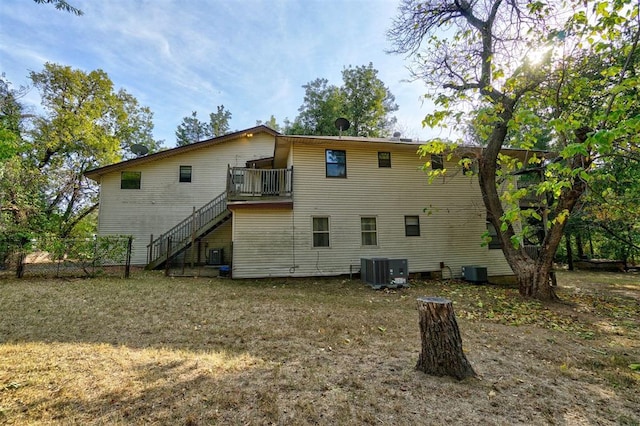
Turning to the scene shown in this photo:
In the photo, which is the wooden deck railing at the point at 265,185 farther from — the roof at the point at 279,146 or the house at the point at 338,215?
the roof at the point at 279,146

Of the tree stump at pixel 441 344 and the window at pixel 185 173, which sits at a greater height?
the window at pixel 185 173

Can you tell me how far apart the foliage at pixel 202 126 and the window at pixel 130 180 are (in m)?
23.0

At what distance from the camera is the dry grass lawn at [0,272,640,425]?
2.69m

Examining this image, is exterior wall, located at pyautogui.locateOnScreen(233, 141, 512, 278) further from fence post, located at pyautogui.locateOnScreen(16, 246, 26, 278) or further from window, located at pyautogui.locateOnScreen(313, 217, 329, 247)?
fence post, located at pyautogui.locateOnScreen(16, 246, 26, 278)

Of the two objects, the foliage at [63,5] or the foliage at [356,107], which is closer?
the foliage at [63,5]

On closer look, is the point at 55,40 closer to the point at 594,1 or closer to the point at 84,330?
the point at 84,330

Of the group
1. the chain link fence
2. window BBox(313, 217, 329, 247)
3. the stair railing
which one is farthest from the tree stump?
the stair railing

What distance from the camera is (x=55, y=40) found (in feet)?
17.7

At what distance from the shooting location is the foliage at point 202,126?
35500 mm

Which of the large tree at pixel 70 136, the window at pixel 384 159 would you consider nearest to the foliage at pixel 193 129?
the large tree at pixel 70 136

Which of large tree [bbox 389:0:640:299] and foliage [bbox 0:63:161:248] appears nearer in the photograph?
large tree [bbox 389:0:640:299]

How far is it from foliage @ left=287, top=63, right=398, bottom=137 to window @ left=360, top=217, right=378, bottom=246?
17201 mm

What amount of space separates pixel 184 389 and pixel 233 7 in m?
10.1

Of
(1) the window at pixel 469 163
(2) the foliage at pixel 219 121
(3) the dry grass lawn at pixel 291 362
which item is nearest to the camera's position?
(3) the dry grass lawn at pixel 291 362
